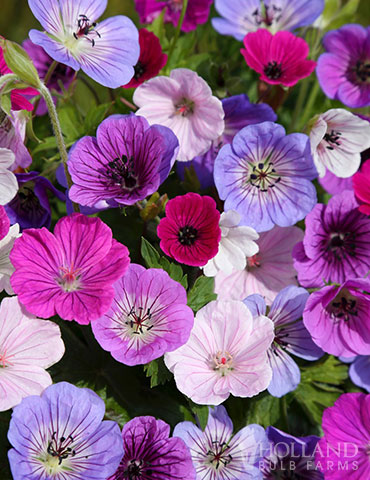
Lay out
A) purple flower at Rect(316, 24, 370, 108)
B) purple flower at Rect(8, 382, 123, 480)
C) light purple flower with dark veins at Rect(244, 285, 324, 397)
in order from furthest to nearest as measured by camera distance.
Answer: purple flower at Rect(316, 24, 370, 108) < light purple flower with dark veins at Rect(244, 285, 324, 397) < purple flower at Rect(8, 382, 123, 480)

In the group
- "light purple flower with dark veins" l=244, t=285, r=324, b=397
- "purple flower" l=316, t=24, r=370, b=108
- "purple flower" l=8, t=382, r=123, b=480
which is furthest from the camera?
"purple flower" l=316, t=24, r=370, b=108

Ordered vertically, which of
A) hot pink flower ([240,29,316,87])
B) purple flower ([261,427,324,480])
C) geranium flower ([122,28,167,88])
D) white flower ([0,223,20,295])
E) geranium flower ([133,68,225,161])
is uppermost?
hot pink flower ([240,29,316,87])

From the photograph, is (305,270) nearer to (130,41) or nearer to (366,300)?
(366,300)

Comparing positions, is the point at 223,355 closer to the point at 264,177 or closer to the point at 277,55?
the point at 264,177

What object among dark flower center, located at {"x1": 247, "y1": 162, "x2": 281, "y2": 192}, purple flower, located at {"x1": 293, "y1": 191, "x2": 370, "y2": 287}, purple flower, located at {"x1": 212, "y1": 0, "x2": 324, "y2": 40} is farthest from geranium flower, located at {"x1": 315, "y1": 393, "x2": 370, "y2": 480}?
purple flower, located at {"x1": 212, "y1": 0, "x2": 324, "y2": 40}

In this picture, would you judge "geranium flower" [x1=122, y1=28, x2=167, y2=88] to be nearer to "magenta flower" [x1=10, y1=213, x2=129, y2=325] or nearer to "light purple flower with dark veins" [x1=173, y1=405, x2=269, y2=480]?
"magenta flower" [x1=10, y1=213, x2=129, y2=325]

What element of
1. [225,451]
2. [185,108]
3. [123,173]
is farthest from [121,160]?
[225,451]
